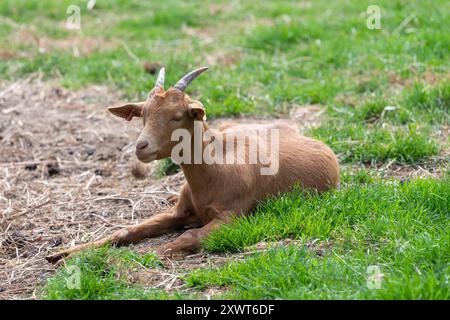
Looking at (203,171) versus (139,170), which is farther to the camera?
(139,170)

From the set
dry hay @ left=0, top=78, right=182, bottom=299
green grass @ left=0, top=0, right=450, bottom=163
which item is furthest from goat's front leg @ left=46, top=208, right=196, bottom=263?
green grass @ left=0, top=0, right=450, bottom=163

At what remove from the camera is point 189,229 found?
20.7ft

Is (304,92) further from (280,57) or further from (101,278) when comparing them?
(101,278)

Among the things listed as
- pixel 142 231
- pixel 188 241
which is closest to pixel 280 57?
pixel 142 231

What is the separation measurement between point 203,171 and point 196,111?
0.52 m

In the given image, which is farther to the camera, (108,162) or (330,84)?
(330,84)

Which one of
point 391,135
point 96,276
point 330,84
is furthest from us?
point 330,84

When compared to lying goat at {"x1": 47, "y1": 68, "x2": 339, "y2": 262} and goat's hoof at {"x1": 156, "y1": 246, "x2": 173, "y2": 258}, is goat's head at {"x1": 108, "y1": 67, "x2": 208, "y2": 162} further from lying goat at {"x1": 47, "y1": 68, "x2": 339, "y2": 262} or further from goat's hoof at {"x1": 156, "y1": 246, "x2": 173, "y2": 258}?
goat's hoof at {"x1": 156, "y1": 246, "x2": 173, "y2": 258}

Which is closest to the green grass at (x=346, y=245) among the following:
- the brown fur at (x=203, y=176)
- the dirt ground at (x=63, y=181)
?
the brown fur at (x=203, y=176)

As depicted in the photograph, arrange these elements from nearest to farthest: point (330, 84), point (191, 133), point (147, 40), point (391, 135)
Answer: point (191, 133), point (391, 135), point (330, 84), point (147, 40)

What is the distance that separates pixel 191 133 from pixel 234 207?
0.62 m

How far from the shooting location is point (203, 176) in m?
6.18
